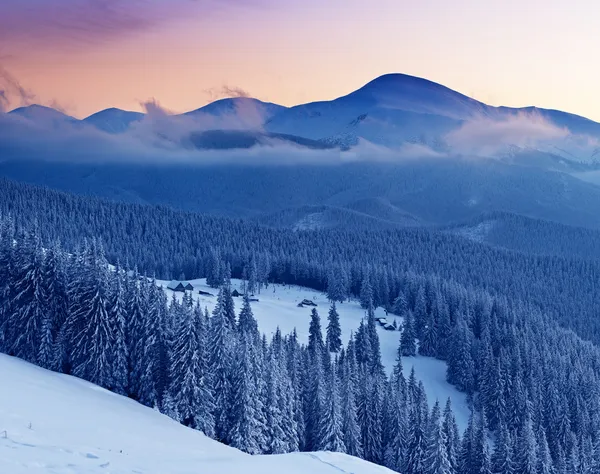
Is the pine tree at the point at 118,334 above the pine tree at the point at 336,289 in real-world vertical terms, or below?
above

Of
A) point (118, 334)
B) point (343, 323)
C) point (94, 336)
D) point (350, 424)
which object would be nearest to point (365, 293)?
point (343, 323)

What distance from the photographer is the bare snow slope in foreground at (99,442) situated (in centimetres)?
2306

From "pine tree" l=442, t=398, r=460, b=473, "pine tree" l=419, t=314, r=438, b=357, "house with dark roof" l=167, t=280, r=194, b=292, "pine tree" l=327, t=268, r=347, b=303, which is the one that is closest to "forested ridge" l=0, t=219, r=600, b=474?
"pine tree" l=442, t=398, r=460, b=473

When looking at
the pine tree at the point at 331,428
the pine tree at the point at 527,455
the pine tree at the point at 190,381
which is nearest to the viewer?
the pine tree at the point at 190,381

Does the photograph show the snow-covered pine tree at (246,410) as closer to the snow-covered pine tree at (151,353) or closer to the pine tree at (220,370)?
the pine tree at (220,370)

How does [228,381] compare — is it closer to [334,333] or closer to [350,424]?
[350,424]

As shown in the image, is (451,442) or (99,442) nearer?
(99,442)

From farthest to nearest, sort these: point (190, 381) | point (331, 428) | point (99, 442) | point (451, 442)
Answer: point (451, 442)
point (331, 428)
point (190, 381)
point (99, 442)

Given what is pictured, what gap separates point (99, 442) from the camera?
93.9 ft

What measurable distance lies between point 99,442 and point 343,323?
369 ft

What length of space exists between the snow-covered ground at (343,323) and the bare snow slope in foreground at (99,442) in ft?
209

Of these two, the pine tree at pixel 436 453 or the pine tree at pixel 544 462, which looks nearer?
the pine tree at pixel 436 453

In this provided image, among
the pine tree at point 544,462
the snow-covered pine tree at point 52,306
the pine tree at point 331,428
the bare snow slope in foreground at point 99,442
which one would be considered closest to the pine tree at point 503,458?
the pine tree at point 544,462

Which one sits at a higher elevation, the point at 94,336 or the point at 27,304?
the point at 27,304
